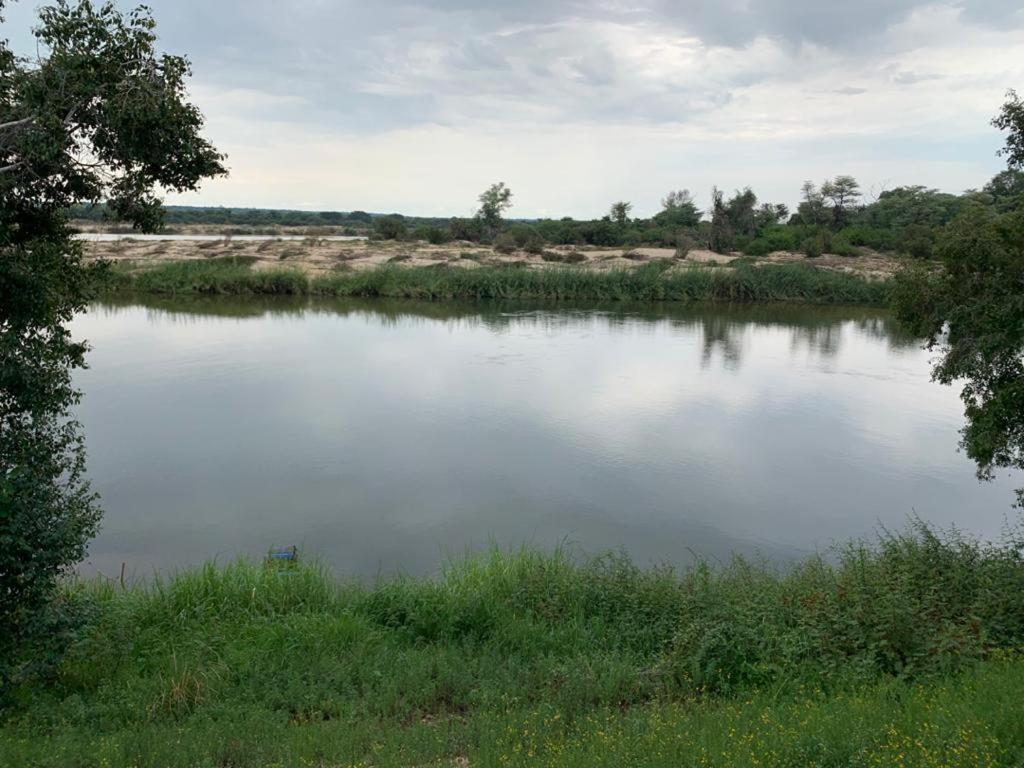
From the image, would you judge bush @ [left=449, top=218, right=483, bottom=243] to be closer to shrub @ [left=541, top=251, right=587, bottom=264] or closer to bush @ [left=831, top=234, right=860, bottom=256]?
shrub @ [left=541, top=251, right=587, bottom=264]

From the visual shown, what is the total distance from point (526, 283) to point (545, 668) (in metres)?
30.4

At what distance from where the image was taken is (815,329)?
29.1 metres

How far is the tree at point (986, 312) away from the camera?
24.2 ft

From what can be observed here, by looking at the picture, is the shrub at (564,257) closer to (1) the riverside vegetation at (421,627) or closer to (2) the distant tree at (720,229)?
(2) the distant tree at (720,229)

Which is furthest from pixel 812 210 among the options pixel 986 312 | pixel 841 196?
pixel 986 312

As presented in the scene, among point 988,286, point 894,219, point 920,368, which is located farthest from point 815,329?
Result: point 894,219

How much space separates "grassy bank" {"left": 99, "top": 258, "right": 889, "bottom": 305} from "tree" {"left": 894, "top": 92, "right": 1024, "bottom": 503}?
2739cm

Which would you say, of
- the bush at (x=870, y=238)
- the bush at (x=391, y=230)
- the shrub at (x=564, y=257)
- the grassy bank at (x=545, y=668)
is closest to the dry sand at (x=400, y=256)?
the shrub at (x=564, y=257)

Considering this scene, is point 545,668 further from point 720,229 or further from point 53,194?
point 720,229

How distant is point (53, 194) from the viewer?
5891 mm

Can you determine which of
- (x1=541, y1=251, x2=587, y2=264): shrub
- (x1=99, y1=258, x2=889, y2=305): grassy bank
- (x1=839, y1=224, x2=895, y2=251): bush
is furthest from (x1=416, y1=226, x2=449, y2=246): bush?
(x1=839, y1=224, x2=895, y2=251): bush

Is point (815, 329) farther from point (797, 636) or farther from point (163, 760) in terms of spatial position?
point (163, 760)

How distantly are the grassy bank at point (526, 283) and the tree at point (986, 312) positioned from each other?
27.4 m

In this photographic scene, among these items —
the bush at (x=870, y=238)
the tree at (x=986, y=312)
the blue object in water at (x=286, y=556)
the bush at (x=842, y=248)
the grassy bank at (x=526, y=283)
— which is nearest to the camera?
the tree at (x=986, y=312)
